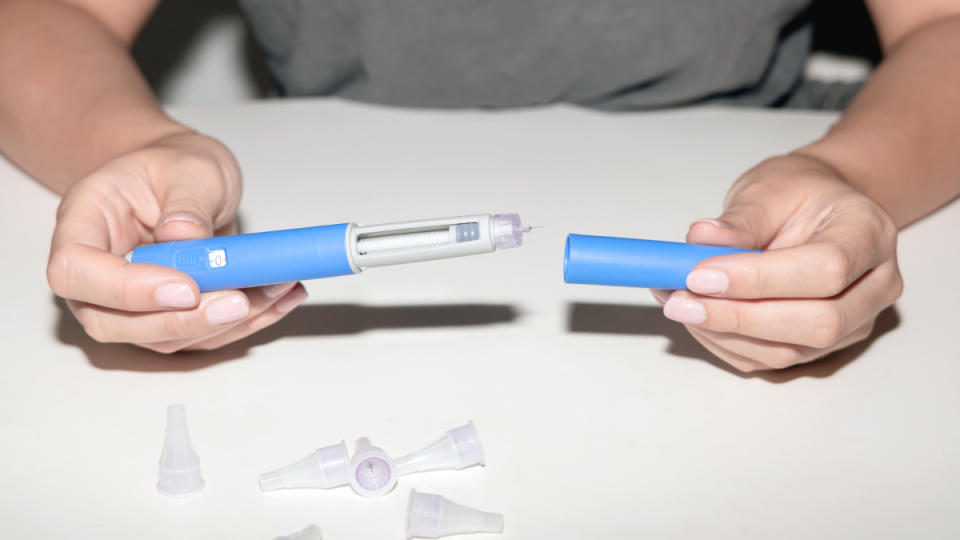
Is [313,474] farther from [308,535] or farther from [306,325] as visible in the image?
[306,325]

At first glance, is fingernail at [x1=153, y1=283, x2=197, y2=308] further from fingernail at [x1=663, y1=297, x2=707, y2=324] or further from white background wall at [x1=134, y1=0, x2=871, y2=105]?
white background wall at [x1=134, y1=0, x2=871, y2=105]

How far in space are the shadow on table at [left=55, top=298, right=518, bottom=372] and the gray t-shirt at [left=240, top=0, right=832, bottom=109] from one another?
328 mm

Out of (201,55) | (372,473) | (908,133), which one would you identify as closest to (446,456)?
(372,473)

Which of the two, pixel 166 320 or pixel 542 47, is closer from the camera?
pixel 166 320

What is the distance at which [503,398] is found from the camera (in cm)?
55

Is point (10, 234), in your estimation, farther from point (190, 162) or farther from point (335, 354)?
point (335, 354)

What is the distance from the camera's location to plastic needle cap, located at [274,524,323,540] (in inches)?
17.4

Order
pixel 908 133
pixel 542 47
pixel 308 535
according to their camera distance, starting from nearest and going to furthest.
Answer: pixel 308 535
pixel 908 133
pixel 542 47

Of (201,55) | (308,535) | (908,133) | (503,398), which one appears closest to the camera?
(308,535)

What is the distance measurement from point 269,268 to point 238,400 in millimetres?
86

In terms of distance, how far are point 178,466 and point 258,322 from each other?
0.41ft

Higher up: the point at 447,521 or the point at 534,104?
the point at 534,104

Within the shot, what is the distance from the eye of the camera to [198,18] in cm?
129

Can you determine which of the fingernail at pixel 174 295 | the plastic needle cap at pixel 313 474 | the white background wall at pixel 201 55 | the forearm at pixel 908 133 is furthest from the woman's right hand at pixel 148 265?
the white background wall at pixel 201 55
